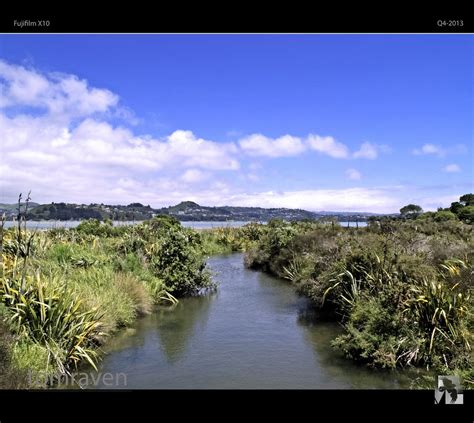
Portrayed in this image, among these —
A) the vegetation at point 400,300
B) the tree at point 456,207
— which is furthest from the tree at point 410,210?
the vegetation at point 400,300

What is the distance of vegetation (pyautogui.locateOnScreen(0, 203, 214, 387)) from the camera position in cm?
662

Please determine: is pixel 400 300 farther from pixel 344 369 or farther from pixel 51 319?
pixel 51 319

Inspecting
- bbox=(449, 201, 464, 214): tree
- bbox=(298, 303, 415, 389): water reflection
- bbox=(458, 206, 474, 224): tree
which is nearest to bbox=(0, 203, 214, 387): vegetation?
bbox=(298, 303, 415, 389): water reflection

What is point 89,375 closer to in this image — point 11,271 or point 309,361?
point 11,271

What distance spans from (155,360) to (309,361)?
2999 millimetres

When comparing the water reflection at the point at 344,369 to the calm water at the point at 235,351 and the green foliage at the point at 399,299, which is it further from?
the green foliage at the point at 399,299

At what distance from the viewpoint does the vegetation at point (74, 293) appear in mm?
6625

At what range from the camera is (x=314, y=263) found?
1311 cm

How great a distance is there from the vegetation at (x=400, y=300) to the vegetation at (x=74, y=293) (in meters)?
4.52

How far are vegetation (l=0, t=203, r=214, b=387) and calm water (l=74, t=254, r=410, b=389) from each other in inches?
24.9
